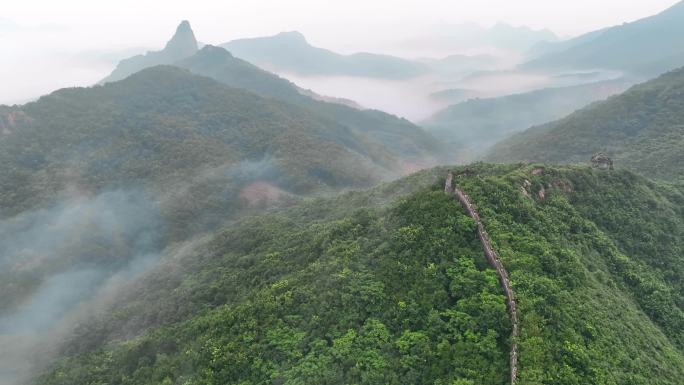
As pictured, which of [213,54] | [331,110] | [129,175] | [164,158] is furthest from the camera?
[213,54]

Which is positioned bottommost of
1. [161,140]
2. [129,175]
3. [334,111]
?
[334,111]

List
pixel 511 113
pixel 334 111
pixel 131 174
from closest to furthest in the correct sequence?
1. pixel 131 174
2. pixel 334 111
3. pixel 511 113

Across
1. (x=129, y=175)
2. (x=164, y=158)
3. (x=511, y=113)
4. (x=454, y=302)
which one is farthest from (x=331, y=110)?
(x=454, y=302)

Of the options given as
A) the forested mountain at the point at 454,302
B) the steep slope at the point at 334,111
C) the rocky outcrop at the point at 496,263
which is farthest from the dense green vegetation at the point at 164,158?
the rocky outcrop at the point at 496,263

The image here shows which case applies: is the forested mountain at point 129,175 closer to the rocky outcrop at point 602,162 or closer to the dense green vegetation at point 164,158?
the dense green vegetation at point 164,158

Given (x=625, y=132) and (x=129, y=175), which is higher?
(x=129, y=175)

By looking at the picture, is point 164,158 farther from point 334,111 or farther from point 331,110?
point 334,111

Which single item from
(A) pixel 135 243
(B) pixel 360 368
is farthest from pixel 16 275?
(B) pixel 360 368

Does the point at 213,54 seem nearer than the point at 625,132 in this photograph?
No

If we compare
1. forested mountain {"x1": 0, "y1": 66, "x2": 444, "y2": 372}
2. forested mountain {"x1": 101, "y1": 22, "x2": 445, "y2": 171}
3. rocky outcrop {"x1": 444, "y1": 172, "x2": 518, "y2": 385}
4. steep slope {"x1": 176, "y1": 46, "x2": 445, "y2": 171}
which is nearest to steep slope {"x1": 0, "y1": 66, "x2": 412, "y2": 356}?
forested mountain {"x1": 0, "y1": 66, "x2": 444, "y2": 372}
